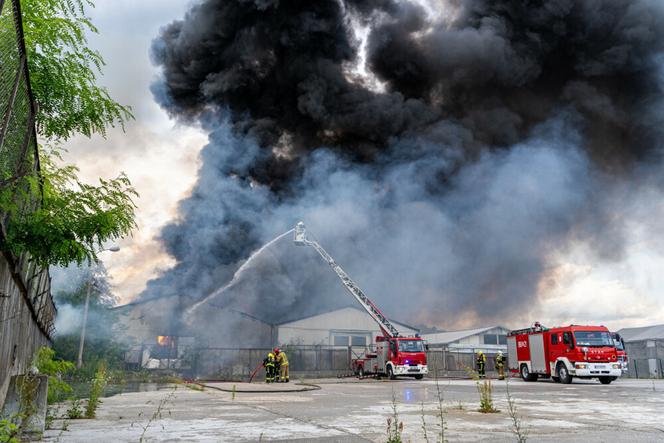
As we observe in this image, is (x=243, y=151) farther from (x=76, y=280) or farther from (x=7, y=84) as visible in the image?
(x=7, y=84)

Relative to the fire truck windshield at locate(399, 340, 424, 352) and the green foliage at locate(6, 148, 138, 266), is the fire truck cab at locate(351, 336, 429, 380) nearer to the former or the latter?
the fire truck windshield at locate(399, 340, 424, 352)

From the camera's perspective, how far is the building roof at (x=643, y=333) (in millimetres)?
51888

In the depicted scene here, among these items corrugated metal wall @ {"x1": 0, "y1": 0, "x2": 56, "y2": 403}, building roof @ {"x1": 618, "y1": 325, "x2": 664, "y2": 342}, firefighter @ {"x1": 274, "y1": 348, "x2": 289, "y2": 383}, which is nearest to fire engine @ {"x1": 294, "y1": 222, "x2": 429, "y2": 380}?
firefighter @ {"x1": 274, "y1": 348, "x2": 289, "y2": 383}

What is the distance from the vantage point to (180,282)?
41.9m

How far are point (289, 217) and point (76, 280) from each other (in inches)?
674

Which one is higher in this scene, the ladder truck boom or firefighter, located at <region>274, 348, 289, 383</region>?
the ladder truck boom

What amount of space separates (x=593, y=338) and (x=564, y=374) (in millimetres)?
1773

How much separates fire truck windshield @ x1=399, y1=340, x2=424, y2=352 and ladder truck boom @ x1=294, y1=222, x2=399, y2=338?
4.10 ft

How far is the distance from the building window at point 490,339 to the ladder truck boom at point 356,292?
23.2 m

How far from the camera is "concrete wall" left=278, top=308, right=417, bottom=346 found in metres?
39.5

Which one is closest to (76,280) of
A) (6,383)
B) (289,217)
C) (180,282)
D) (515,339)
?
(180,282)

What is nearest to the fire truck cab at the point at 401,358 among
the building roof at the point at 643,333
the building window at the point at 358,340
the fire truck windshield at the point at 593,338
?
the fire truck windshield at the point at 593,338

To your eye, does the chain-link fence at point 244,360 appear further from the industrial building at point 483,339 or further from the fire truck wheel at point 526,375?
the industrial building at point 483,339

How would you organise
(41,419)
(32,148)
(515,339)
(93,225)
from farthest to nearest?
(515,339) → (41,419) → (32,148) → (93,225)
